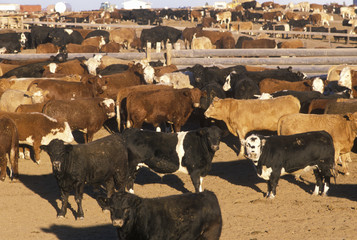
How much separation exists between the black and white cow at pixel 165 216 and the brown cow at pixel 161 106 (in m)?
7.27

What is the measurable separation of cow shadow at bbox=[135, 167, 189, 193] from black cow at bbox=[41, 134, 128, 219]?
1.40 m

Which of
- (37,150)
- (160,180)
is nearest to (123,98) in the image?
(37,150)

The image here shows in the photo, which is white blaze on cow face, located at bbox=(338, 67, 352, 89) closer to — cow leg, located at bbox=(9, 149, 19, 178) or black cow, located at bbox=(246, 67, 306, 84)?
black cow, located at bbox=(246, 67, 306, 84)

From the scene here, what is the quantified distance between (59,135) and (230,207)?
452 cm

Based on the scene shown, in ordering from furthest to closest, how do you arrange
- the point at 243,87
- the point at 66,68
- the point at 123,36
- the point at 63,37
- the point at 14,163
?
the point at 123,36 → the point at 63,37 → the point at 66,68 → the point at 243,87 → the point at 14,163

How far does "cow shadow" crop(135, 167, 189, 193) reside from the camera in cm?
1048

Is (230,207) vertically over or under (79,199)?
under

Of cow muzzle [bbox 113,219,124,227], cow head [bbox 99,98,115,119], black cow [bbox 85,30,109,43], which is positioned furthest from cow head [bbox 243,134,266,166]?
black cow [bbox 85,30,109,43]

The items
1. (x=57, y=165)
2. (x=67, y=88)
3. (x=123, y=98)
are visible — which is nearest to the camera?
(x=57, y=165)

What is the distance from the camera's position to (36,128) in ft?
37.9

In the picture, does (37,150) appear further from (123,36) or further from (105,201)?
(123,36)

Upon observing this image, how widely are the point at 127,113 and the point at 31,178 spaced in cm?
331

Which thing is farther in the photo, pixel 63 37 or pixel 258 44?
pixel 63 37

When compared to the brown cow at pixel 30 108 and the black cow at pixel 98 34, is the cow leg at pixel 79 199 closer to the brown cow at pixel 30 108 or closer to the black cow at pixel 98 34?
the brown cow at pixel 30 108
